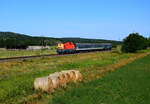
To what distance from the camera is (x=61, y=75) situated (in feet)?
43.7

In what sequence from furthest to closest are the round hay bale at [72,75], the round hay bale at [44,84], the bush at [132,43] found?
the bush at [132,43], the round hay bale at [72,75], the round hay bale at [44,84]

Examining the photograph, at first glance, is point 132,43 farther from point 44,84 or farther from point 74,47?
point 44,84

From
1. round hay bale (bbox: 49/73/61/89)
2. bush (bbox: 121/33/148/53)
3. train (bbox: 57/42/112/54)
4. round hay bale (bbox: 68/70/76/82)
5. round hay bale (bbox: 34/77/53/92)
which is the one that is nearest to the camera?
round hay bale (bbox: 34/77/53/92)

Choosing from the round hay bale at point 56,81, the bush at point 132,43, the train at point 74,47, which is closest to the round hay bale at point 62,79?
the round hay bale at point 56,81

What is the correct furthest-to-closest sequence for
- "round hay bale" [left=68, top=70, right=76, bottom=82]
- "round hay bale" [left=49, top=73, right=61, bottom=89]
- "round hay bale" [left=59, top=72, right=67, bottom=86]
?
"round hay bale" [left=68, top=70, right=76, bottom=82], "round hay bale" [left=59, top=72, right=67, bottom=86], "round hay bale" [left=49, top=73, right=61, bottom=89]

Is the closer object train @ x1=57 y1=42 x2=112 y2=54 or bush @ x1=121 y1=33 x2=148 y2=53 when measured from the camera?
train @ x1=57 y1=42 x2=112 y2=54

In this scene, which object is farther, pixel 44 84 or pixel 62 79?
pixel 62 79

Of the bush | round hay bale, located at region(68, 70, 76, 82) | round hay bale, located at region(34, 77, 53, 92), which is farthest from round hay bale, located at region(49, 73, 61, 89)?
the bush

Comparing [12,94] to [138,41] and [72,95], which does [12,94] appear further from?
[138,41]

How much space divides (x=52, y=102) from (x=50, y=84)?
2675 millimetres

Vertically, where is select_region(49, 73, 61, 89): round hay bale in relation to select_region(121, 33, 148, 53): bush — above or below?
below

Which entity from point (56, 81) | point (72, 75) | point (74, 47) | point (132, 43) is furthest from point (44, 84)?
point (132, 43)

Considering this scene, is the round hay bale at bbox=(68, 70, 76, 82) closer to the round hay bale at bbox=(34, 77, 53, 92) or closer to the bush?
the round hay bale at bbox=(34, 77, 53, 92)

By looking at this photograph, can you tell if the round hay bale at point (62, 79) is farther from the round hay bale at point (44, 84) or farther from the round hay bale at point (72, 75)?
the round hay bale at point (44, 84)
